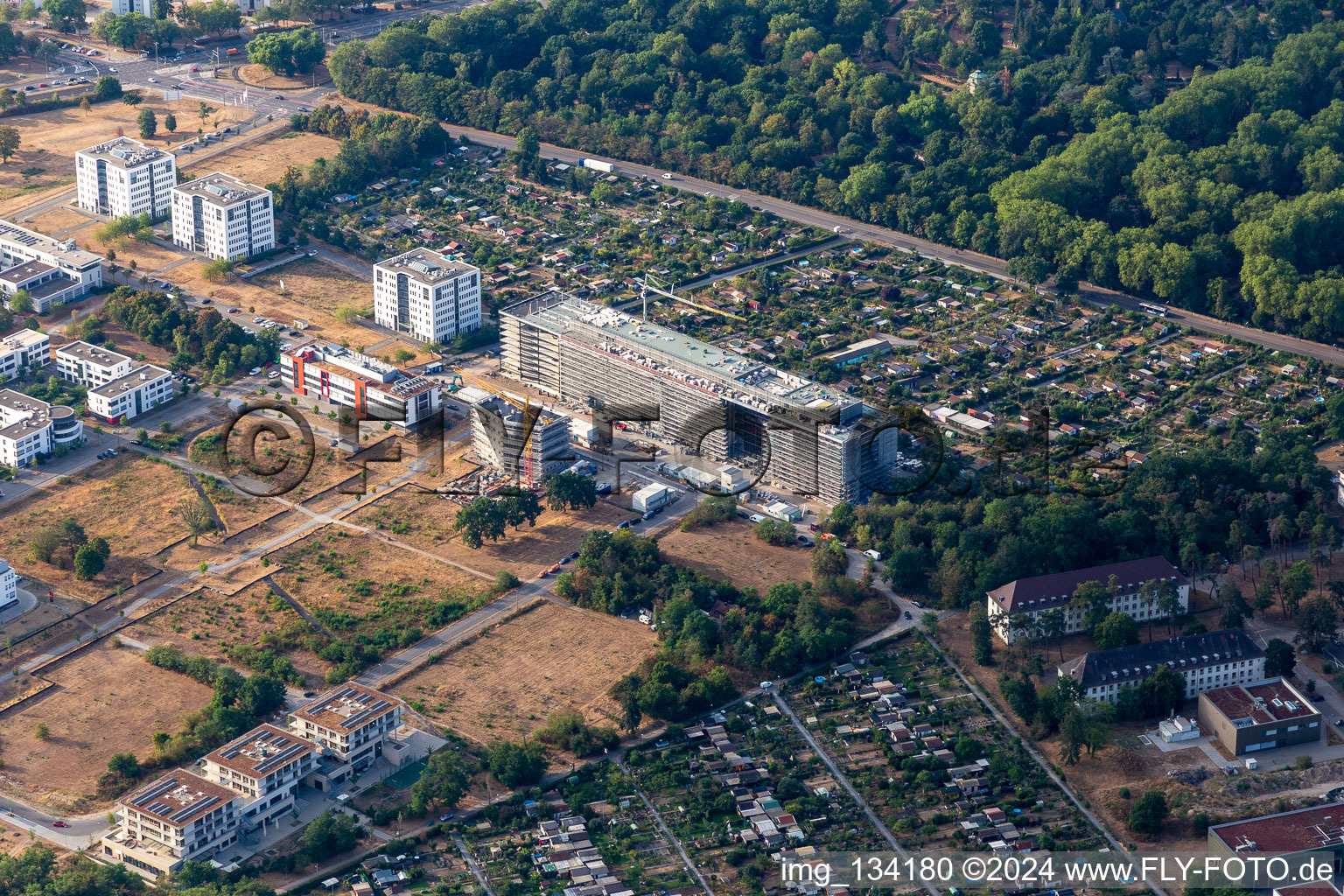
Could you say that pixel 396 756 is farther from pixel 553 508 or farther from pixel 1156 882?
pixel 1156 882

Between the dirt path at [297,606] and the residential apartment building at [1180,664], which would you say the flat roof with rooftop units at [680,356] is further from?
the dirt path at [297,606]

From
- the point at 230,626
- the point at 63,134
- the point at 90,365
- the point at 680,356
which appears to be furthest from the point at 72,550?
the point at 63,134

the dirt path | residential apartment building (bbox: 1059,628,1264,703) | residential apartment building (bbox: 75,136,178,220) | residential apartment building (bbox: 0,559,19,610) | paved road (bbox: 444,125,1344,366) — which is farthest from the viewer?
residential apartment building (bbox: 75,136,178,220)

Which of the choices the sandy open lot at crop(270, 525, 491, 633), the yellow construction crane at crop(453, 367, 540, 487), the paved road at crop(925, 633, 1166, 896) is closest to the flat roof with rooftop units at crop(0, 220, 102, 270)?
the yellow construction crane at crop(453, 367, 540, 487)

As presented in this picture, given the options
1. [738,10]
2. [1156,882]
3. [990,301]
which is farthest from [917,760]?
[738,10]

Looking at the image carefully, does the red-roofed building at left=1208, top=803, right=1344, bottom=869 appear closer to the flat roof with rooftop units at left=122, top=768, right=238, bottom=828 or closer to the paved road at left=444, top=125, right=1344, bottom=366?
the flat roof with rooftop units at left=122, top=768, right=238, bottom=828

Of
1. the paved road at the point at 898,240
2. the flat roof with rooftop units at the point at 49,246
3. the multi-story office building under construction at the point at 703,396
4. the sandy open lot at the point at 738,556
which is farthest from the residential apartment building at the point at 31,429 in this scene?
the paved road at the point at 898,240
